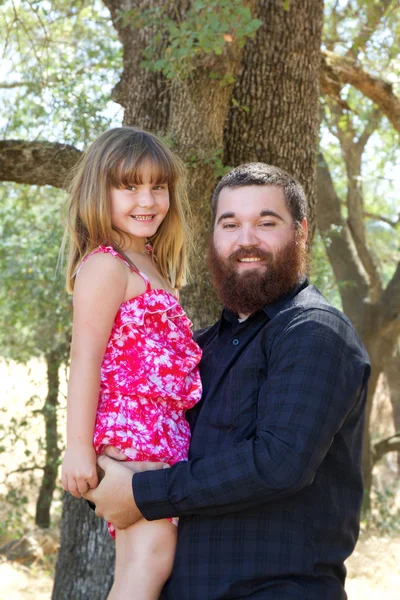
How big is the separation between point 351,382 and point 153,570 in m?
0.82

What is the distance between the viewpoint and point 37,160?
205 inches

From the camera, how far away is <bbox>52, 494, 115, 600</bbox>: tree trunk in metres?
4.86

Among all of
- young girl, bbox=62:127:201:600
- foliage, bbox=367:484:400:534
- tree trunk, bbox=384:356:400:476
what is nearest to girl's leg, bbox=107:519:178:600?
young girl, bbox=62:127:201:600

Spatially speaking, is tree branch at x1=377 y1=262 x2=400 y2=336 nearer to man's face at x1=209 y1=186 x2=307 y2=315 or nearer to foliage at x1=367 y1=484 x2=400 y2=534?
foliage at x1=367 y1=484 x2=400 y2=534

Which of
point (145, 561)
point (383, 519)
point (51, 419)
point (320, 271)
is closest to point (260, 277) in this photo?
point (145, 561)

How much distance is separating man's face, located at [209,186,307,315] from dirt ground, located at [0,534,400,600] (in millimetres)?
5414

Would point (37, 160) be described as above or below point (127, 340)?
above

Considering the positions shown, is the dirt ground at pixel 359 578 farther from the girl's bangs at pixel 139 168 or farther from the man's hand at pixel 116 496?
the girl's bangs at pixel 139 168

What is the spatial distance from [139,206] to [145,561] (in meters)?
1.19

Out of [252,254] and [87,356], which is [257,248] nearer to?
[252,254]

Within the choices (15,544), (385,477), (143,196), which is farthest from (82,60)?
(385,477)

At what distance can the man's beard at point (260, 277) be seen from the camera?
2535mm

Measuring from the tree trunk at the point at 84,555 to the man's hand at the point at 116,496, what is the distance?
2.58 m

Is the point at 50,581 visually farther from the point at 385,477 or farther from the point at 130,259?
the point at 385,477
